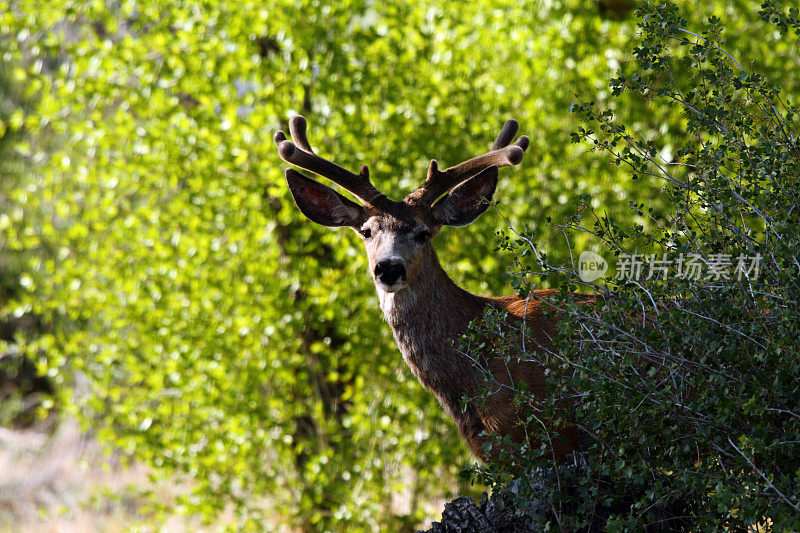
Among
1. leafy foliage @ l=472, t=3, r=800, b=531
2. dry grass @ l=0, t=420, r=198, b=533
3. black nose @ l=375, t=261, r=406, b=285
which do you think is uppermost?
leafy foliage @ l=472, t=3, r=800, b=531

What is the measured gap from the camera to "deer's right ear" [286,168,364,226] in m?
5.11

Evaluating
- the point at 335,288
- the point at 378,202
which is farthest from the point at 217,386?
the point at 378,202

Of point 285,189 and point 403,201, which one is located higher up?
point 403,201

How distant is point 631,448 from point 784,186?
44.0 inches

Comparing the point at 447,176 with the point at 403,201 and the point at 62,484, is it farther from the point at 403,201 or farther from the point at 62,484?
the point at 62,484

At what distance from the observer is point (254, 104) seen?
703 centimetres

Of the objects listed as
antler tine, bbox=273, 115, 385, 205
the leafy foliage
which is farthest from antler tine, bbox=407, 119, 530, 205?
the leafy foliage

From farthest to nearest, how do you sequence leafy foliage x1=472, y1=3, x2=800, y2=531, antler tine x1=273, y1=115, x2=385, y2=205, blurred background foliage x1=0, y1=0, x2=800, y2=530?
1. blurred background foliage x1=0, y1=0, x2=800, y2=530
2. antler tine x1=273, y1=115, x2=385, y2=205
3. leafy foliage x1=472, y1=3, x2=800, y2=531

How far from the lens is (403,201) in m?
5.02

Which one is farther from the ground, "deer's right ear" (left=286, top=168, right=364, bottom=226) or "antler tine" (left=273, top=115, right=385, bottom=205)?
"antler tine" (left=273, top=115, right=385, bottom=205)

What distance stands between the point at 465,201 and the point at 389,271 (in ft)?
2.77

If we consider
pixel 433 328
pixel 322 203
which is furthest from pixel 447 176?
pixel 433 328

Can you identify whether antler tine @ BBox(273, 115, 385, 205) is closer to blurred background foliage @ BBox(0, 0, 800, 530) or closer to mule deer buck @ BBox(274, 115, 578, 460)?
mule deer buck @ BBox(274, 115, 578, 460)

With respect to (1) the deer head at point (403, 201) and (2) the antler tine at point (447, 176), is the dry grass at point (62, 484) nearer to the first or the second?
(1) the deer head at point (403, 201)
